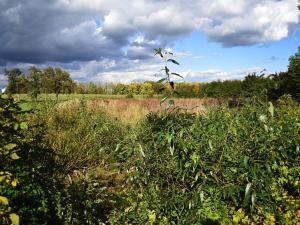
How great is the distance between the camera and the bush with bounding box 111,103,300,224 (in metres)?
4.12

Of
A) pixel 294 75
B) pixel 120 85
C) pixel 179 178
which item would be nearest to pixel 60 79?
pixel 120 85

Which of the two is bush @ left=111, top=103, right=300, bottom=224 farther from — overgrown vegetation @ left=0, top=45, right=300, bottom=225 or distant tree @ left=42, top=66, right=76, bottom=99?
distant tree @ left=42, top=66, right=76, bottom=99


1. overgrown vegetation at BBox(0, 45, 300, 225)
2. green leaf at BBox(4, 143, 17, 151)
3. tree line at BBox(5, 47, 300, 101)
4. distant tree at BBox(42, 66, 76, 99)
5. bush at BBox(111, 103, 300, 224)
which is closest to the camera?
green leaf at BBox(4, 143, 17, 151)

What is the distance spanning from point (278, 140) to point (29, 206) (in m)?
2.71

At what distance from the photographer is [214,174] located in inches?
167

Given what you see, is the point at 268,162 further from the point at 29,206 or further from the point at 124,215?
the point at 29,206

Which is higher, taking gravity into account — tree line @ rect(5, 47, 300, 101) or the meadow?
tree line @ rect(5, 47, 300, 101)

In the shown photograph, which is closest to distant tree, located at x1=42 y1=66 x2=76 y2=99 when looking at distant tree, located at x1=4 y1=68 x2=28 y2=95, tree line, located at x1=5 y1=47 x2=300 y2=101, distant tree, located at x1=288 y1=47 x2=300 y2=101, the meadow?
tree line, located at x1=5 y1=47 x2=300 y2=101

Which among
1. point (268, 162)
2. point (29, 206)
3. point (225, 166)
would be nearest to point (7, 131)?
point (29, 206)

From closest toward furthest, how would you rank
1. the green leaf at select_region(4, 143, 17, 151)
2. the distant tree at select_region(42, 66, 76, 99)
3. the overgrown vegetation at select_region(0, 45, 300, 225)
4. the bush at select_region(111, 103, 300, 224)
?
the green leaf at select_region(4, 143, 17, 151) < the overgrown vegetation at select_region(0, 45, 300, 225) < the bush at select_region(111, 103, 300, 224) < the distant tree at select_region(42, 66, 76, 99)

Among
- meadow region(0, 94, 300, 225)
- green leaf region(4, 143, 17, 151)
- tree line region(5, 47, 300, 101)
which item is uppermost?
tree line region(5, 47, 300, 101)

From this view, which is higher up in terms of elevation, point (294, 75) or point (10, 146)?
point (294, 75)

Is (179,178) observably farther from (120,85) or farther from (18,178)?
(120,85)

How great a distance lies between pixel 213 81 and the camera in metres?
28.9
